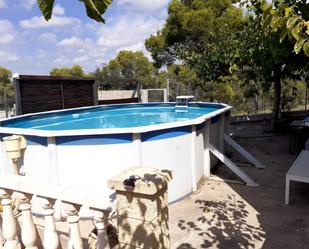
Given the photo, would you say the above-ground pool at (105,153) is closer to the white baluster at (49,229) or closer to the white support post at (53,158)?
the white support post at (53,158)

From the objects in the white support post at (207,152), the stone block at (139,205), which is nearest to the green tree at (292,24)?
the stone block at (139,205)

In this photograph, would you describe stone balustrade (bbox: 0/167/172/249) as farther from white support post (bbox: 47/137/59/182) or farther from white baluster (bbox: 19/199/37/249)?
white support post (bbox: 47/137/59/182)

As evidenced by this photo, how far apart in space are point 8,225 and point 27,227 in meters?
0.22

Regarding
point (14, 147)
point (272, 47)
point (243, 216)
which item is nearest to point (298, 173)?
point (243, 216)

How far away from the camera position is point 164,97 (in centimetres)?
1867

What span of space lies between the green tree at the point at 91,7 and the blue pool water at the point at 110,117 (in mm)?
8039

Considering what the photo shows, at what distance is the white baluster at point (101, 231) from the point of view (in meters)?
2.12

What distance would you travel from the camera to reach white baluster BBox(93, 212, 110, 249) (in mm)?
2123

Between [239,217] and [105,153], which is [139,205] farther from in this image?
[239,217]

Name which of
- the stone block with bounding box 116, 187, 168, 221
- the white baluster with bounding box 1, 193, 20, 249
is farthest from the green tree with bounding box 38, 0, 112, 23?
the white baluster with bounding box 1, 193, 20, 249

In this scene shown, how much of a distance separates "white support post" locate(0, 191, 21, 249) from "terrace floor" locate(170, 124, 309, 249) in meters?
2.23

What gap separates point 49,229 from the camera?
2316mm

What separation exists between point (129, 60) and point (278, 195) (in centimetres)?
2476

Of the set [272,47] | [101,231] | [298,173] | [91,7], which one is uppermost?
[272,47]
